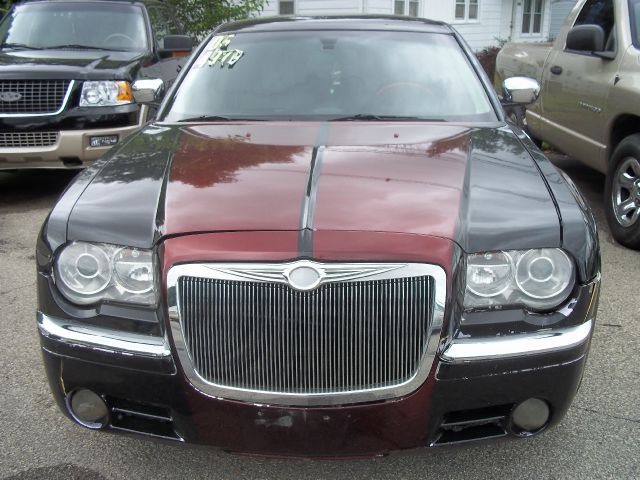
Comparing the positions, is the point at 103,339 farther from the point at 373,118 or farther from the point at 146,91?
the point at 146,91

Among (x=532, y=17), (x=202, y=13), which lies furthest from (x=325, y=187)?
(x=532, y=17)

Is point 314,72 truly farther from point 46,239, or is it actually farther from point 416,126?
point 46,239

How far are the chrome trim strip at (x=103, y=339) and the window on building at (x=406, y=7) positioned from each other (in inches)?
652

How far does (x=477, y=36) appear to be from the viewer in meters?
19.8

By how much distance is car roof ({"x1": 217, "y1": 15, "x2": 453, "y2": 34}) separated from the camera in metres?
3.81

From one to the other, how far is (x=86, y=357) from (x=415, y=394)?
42.5 inches

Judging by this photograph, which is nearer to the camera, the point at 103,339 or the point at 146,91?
the point at 103,339

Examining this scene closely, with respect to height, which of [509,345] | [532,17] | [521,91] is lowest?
[532,17]

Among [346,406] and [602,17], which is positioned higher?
[602,17]

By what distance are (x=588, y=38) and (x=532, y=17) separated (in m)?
18.3

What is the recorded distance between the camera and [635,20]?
5270 millimetres

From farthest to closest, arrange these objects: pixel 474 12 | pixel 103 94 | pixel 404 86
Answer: pixel 474 12, pixel 103 94, pixel 404 86

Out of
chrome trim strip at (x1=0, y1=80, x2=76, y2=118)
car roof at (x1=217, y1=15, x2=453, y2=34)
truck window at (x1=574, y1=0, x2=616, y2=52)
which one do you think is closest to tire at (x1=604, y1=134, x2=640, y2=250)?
truck window at (x1=574, y1=0, x2=616, y2=52)

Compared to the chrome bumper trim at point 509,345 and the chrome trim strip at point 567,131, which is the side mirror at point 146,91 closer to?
the chrome bumper trim at point 509,345
